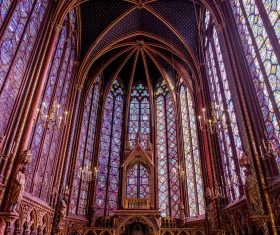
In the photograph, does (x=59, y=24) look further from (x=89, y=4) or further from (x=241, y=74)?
(x=241, y=74)

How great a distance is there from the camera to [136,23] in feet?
62.3

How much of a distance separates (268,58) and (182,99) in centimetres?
1266

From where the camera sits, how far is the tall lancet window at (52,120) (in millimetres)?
11336

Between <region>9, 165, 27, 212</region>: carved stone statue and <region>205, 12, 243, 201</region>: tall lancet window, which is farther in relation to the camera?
<region>205, 12, 243, 201</region>: tall lancet window

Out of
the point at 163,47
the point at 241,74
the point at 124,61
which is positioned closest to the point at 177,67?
the point at 163,47

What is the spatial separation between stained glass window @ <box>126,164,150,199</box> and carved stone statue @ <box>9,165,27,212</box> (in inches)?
373

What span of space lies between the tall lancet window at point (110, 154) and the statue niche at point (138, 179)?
170 centimetres

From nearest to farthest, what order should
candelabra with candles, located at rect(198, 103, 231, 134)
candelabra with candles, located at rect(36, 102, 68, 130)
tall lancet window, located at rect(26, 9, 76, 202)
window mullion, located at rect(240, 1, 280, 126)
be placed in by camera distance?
window mullion, located at rect(240, 1, 280, 126), candelabra with candles, located at rect(198, 103, 231, 134), tall lancet window, located at rect(26, 9, 76, 202), candelabra with candles, located at rect(36, 102, 68, 130)

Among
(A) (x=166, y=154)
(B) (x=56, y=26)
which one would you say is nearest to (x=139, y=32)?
(B) (x=56, y=26)

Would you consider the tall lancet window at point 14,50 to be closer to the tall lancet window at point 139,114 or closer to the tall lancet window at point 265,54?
the tall lancet window at point 265,54

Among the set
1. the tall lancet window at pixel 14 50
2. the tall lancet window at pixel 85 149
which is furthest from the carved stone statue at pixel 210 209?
the tall lancet window at pixel 14 50

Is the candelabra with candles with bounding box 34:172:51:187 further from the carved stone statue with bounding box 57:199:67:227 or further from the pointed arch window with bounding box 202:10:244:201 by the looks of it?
the pointed arch window with bounding box 202:10:244:201

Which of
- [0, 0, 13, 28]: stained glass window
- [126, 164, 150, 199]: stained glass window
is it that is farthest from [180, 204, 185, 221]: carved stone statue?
[0, 0, 13, 28]: stained glass window

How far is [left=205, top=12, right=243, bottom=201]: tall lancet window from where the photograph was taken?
11.1m
